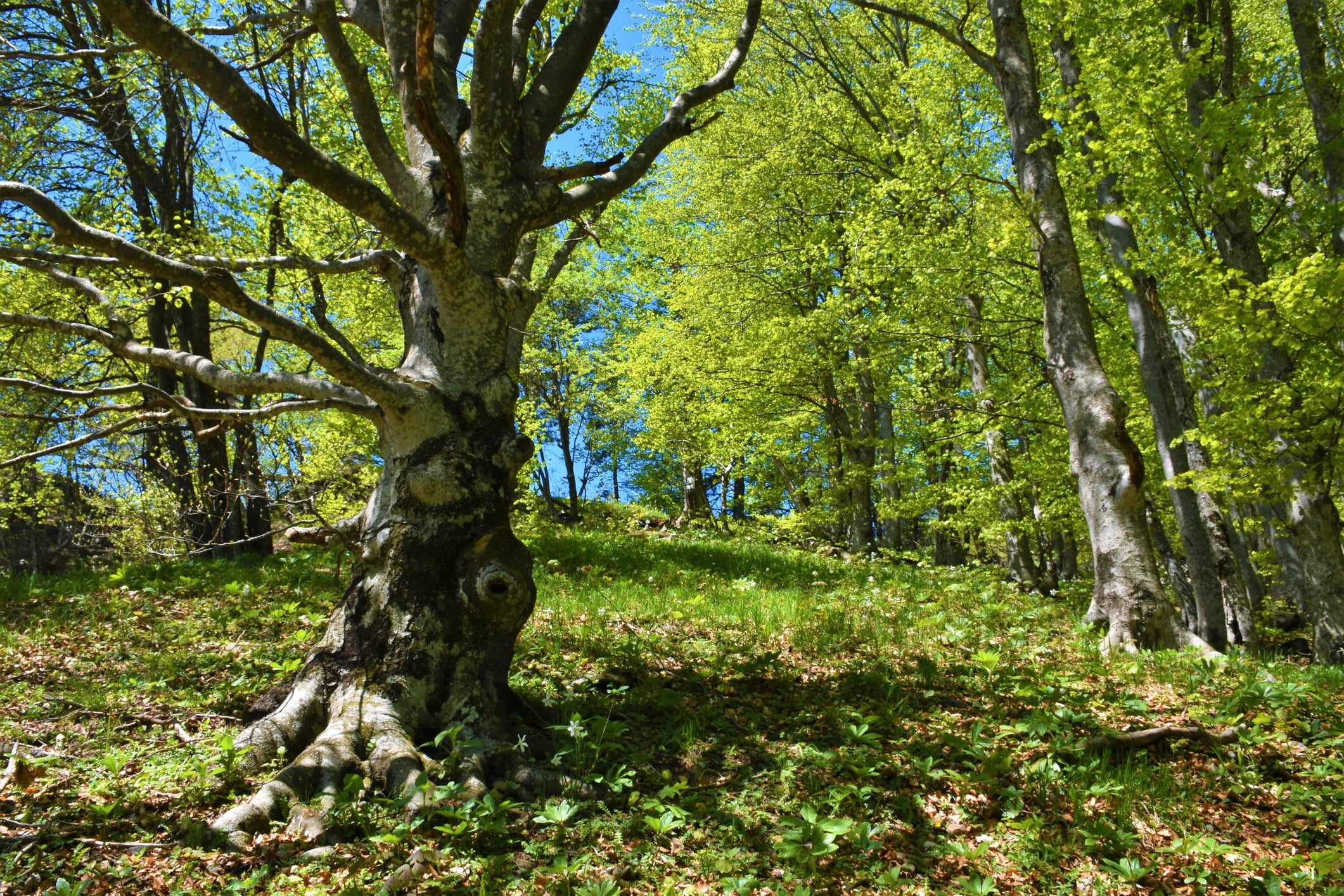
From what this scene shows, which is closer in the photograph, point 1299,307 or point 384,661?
point 384,661

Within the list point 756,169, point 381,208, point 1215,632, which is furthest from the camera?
point 756,169

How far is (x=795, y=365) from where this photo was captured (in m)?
15.8

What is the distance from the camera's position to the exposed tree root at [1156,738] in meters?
3.90

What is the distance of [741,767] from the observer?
388 centimetres

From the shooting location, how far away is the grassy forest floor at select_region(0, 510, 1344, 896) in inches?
113

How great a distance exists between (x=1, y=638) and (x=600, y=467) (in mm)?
28669

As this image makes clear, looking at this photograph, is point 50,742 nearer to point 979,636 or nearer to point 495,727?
point 495,727

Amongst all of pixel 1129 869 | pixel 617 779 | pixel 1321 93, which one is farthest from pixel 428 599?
pixel 1321 93

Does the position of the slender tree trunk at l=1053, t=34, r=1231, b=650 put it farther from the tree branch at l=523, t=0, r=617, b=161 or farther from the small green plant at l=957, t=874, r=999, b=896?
the small green plant at l=957, t=874, r=999, b=896

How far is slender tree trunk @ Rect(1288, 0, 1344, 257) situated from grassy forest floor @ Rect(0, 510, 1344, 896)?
5.25 metres

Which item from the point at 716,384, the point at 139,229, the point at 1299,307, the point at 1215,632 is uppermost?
the point at 139,229

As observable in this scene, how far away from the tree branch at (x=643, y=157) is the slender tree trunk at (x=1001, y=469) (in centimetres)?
808

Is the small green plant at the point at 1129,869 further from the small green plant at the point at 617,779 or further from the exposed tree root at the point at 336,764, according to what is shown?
the exposed tree root at the point at 336,764

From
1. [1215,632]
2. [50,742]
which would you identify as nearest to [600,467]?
[1215,632]
